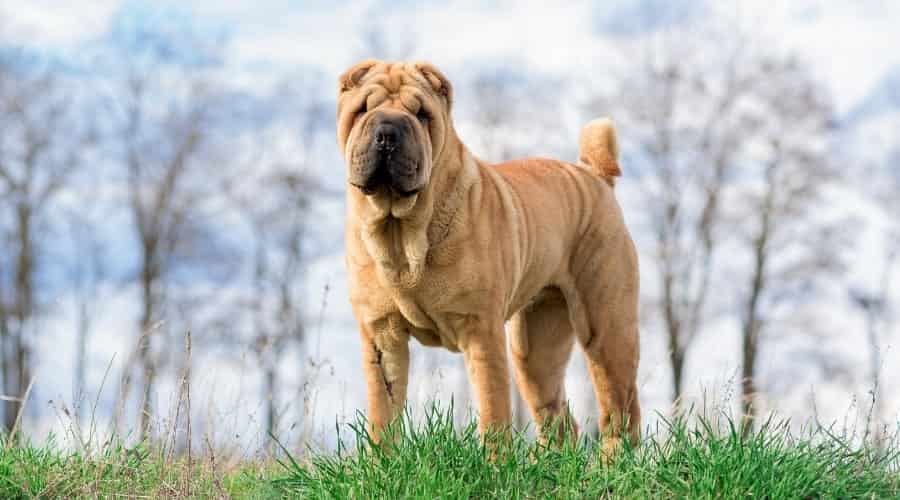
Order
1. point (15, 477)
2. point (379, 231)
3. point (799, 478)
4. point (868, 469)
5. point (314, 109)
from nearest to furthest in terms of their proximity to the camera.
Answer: point (799, 478), point (868, 469), point (379, 231), point (15, 477), point (314, 109)

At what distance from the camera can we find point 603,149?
6.34 m

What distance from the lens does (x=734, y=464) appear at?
396 centimetres

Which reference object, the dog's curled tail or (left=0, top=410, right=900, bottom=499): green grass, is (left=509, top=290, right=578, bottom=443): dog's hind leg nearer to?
the dog's curled tail

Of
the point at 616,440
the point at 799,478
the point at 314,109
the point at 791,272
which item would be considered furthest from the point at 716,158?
the point at 799,478

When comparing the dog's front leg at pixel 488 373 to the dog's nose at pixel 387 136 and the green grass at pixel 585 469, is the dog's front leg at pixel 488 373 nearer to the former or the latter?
the green grass at pixel 585 469

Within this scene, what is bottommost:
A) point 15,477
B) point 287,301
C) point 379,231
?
point 287,301

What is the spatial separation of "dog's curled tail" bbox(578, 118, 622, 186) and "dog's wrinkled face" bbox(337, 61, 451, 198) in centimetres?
185

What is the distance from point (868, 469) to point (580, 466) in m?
1.23

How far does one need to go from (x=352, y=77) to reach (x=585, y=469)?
2063mm

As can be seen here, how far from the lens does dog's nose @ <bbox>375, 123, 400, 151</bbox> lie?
4.18 metres

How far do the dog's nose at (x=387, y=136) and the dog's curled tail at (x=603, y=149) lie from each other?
240 centimetres

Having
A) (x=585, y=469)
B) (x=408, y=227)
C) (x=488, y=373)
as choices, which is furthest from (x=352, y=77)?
(x=585, y=469)

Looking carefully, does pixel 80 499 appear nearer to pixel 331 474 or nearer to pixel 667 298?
pixel 331 474

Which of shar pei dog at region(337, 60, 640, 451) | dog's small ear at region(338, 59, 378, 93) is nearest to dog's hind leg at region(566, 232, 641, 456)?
shar pei dog at region(337, 60, 640, 451)
